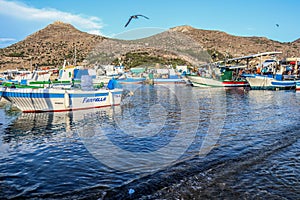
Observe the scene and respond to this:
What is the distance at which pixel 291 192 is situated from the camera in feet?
19.2

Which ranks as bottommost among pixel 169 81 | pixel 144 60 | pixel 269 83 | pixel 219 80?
pixel 169 81

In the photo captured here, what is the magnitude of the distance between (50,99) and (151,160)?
12427 millimetres

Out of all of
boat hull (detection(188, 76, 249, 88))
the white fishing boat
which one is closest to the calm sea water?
the white fishing boat

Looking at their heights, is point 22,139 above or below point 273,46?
below

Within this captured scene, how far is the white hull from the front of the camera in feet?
58.8

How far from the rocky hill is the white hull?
238 ft

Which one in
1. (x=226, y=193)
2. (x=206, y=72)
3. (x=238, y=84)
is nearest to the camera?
(x=226, y=193)

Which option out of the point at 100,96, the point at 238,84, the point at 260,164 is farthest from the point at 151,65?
the point at 260,164

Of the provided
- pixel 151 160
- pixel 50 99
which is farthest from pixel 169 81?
pixel 151 160

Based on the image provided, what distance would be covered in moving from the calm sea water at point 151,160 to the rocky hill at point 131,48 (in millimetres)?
81347

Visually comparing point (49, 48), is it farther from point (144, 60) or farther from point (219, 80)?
point (219, 80)

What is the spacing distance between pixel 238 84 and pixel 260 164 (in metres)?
43.7

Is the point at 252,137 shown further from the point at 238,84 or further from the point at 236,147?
the point at 238,84

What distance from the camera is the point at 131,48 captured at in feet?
386
